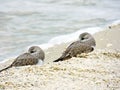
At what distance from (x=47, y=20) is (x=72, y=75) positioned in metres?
7.88

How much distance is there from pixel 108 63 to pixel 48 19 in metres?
7.42

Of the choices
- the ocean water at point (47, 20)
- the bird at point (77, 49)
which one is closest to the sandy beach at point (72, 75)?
the bird at point (77, 49)

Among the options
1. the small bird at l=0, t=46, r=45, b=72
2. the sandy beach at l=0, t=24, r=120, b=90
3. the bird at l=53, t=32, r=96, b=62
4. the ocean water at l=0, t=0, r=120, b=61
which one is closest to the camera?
the sandy beach at l=0, t=24, r=120, b=90

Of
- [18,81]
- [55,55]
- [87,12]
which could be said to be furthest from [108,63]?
[87,12]

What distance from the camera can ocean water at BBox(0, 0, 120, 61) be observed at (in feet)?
38.4

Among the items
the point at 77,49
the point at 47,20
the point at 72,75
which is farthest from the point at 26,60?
the point at 47,20

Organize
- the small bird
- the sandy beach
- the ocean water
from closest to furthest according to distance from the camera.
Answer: the sandy beach
the small bird
the ocean water

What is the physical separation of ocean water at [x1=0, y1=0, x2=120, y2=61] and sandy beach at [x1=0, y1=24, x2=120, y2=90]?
10.8ft

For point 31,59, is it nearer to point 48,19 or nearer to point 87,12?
point 48,19

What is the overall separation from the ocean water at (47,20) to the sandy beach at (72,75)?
328 centimetres

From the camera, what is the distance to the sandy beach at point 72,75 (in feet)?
20.1

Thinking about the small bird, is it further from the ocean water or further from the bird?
the ocean water

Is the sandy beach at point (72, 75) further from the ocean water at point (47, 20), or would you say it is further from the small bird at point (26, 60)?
the ocean water at point (47, 20)

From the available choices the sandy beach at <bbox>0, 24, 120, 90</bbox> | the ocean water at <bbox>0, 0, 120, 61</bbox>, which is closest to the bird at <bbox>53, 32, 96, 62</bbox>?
the sandy beach at <bbox>0, 24, 120, 90</bbox>
